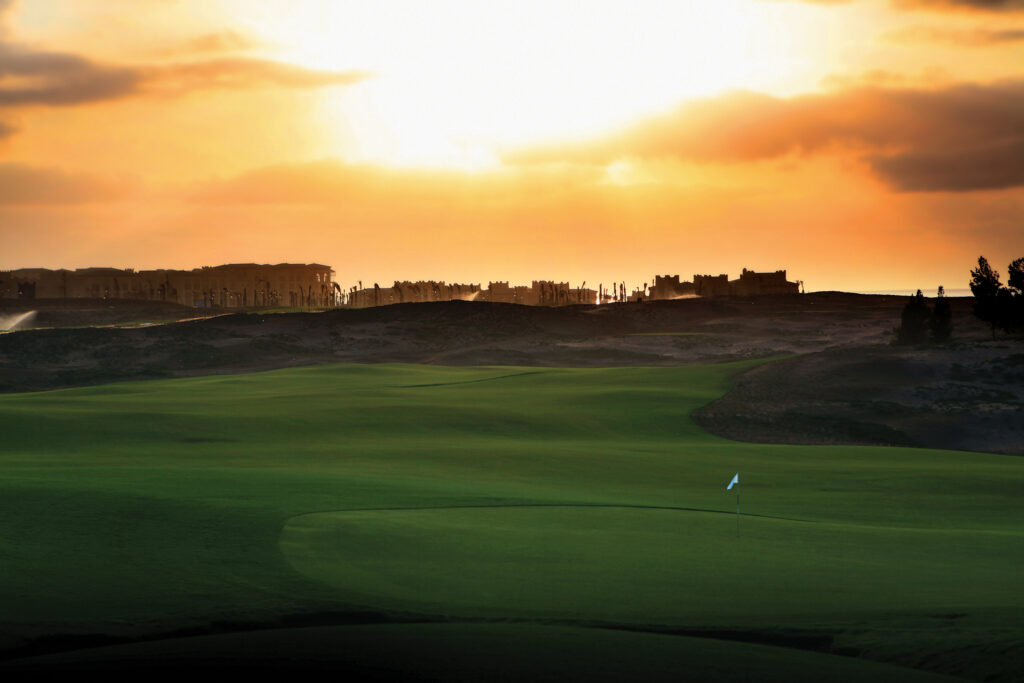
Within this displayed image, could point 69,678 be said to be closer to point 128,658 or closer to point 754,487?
point 128,658

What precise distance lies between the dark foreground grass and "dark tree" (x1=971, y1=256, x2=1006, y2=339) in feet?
120

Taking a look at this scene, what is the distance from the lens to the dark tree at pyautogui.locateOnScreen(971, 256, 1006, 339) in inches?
2562

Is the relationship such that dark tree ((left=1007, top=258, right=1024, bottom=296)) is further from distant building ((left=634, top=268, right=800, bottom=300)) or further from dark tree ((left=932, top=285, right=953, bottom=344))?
distant building ((left=634, top=268, right=800, bottom=300))

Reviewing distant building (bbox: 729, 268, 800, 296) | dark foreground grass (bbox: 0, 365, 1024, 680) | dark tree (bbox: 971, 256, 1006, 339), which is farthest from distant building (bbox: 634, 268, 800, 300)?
dark foreground grass (bbox: 0, 365, 1024, 680)

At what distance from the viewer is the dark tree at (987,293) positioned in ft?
213

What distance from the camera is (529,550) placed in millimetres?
16031

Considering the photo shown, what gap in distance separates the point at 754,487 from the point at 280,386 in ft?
128

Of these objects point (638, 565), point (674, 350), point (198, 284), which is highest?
point (198, 284)

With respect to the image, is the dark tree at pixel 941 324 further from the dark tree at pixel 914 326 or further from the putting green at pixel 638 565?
the putting green at pixel 638 565

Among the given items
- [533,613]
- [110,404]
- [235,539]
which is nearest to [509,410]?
[110,404]

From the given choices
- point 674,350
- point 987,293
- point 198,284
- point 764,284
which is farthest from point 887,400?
point 198,284

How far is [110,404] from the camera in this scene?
45.8 m

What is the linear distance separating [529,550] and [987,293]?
188 ft

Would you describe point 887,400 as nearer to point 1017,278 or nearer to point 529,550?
point 1017,278
